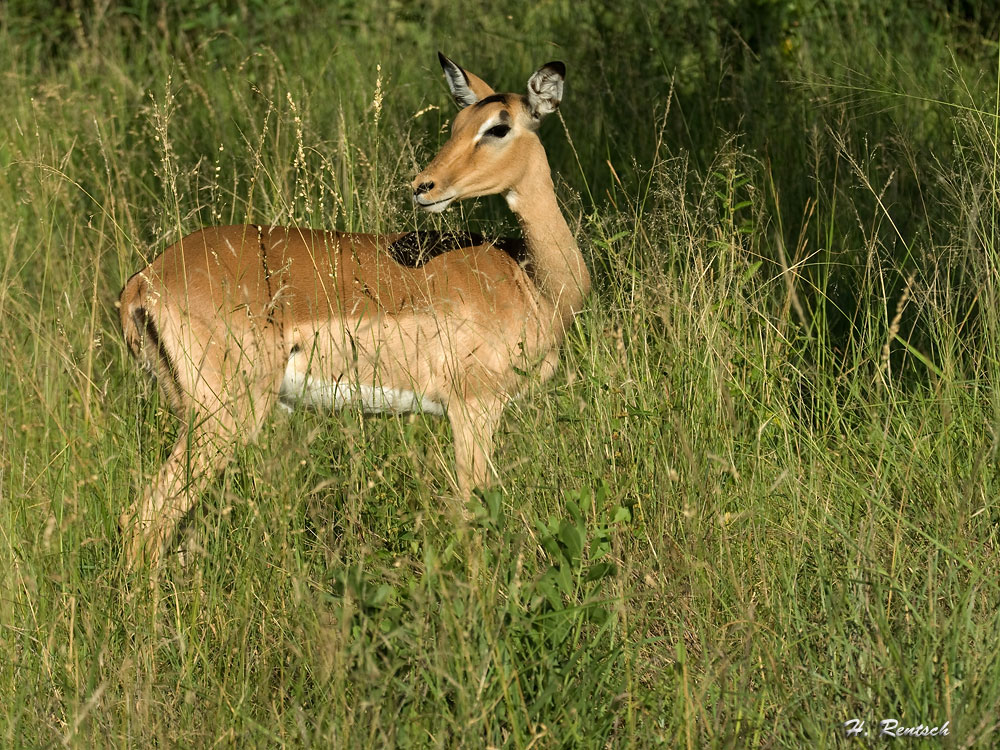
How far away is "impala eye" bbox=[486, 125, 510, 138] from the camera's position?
→ 12.8 ft

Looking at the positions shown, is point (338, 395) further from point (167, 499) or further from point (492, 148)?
point (167, 499)

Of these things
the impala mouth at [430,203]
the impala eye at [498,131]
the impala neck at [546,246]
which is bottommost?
the impala neck at [546,246]

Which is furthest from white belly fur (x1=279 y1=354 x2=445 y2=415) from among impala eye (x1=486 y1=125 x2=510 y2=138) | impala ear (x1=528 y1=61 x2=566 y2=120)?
impala ear (x1=528 y1=61 x2=566 y2=120)

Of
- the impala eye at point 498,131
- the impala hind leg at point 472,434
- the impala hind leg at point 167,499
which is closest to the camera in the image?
the impala hind leg at point 167,499

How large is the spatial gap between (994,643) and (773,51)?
4.04 metres

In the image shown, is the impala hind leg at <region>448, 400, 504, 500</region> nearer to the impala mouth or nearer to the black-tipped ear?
the impala mouth

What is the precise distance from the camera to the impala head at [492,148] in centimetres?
370

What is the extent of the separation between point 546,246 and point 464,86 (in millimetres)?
730

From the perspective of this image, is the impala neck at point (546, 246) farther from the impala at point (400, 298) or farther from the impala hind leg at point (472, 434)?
the impala hind leg at point (472, 434)

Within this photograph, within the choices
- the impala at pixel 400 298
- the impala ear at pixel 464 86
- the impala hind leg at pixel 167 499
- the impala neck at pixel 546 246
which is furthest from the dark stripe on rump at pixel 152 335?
the impala ear at pixel 464 86

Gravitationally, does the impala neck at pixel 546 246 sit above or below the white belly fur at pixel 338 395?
above

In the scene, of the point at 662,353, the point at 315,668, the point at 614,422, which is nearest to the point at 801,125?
the point at 662,353

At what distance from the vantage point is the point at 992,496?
2645 mm

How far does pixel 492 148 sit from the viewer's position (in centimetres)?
387
